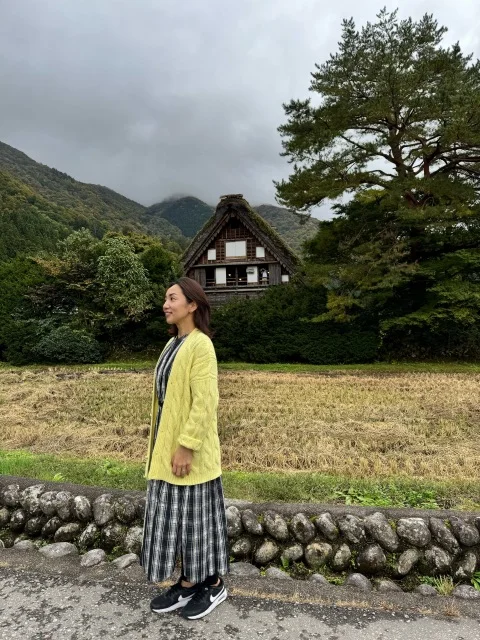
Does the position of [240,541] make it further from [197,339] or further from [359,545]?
[197,339]

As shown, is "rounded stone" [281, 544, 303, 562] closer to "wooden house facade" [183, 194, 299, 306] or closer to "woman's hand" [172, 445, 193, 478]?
"woman's hand" [172, 445, 193, 478]

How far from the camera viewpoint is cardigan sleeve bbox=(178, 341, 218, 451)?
2.24 metres

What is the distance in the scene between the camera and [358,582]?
259 centimetres

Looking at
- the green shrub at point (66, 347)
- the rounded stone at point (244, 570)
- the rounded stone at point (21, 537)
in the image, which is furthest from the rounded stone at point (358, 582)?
the green shrub at point (66, 347)

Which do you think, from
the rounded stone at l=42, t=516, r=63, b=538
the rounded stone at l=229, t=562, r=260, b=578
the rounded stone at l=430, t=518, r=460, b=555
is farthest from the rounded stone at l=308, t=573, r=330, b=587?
the rounded stone at l=42, t=516, r=63, b=538

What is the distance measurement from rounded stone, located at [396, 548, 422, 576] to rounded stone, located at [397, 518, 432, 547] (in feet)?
0.20

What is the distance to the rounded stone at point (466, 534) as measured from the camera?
273 centimetres

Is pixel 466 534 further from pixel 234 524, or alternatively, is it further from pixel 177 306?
pixel 177 306

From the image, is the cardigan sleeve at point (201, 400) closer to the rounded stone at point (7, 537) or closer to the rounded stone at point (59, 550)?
the rounded stone at point (59, 550)

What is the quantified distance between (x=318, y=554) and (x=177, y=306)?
1.89m

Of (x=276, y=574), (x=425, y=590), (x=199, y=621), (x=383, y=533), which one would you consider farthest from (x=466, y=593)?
(x=199, y=621)

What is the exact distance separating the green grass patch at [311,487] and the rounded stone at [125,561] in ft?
2.55

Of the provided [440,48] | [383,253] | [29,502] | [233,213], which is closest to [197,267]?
[233,213]

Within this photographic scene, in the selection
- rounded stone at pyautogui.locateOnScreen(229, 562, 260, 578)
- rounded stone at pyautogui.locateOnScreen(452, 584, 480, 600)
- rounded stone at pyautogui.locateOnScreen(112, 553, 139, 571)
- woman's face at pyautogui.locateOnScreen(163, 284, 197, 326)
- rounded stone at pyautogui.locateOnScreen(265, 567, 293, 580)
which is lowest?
rounded stone at pyautogui.locateOnScreen(452, 584, 480, 600)
